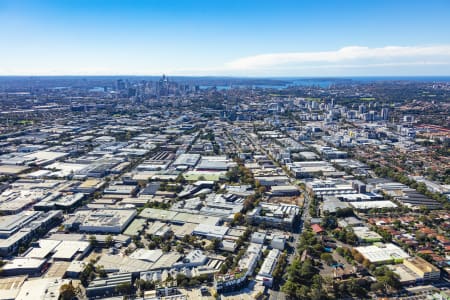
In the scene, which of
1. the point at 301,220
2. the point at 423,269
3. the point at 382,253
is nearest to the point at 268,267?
the point at 382,253

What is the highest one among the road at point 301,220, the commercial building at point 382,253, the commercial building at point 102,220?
the commercial building at point 102,220

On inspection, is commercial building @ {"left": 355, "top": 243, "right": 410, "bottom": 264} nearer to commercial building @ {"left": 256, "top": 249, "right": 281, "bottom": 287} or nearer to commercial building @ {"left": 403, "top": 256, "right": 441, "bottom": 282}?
commercial building @ {"left": 403, "top": 256, "right": 441, "bottom": 282}

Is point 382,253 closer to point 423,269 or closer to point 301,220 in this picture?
point 423,269

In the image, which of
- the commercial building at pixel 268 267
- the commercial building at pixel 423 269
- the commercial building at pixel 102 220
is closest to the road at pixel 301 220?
the commercial building at pixel 268 267

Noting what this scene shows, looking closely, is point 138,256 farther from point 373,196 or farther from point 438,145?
point 438,145

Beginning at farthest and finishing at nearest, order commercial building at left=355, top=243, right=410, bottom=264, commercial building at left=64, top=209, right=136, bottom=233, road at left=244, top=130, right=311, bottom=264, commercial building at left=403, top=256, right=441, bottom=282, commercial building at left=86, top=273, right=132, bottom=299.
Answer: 1. commercial building at left=64, top=209, right=136, bottom=233
2. road at left=244, top=130, right=311, bottom=264
3. commercial building at left=355, top=243, right=410, bottom=264
4. commercial building at left=403, top=256, right=441, bottom=282
5. commercial building at left=86, top=273, right=132, bottom=299

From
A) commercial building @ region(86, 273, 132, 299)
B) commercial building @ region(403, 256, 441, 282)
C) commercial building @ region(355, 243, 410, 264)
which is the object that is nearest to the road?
commercial building @ region(355, 243, 410, 264)

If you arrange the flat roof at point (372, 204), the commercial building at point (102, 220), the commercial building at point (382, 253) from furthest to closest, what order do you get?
the flat roof at point (372, 204)
the commercial building at point (102, 220)
the commercial building at point (382, 253)

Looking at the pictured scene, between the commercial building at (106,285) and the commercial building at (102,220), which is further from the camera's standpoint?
the commercial building at (102,220)

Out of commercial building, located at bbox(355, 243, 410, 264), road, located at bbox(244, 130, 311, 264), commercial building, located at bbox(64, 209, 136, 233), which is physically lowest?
road, located at bbox(244, 130, 311, 264)

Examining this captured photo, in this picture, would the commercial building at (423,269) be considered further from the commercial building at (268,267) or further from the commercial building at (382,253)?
the commercial building at (268,267)

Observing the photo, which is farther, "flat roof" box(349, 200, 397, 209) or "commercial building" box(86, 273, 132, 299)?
"flat roof" box(349, 200, 397, 209)

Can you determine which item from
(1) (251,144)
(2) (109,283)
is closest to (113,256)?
(2) (109,283)

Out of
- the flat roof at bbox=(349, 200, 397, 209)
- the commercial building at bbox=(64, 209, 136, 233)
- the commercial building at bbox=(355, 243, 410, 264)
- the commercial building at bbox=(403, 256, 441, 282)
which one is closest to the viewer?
the commercial building at bbox=(403, 256, 441, 282)
